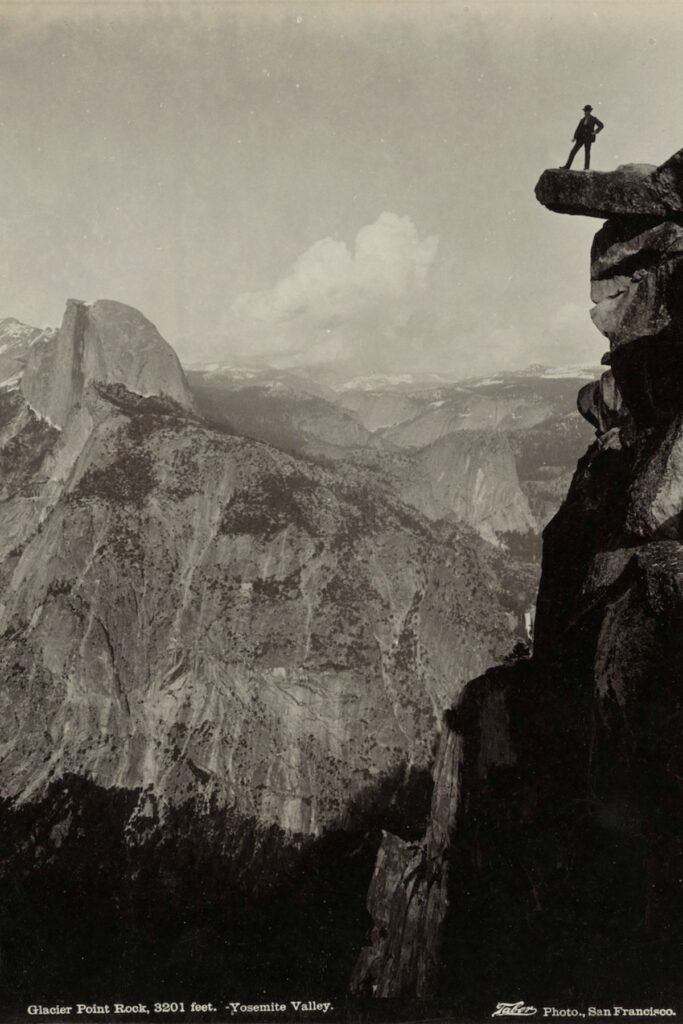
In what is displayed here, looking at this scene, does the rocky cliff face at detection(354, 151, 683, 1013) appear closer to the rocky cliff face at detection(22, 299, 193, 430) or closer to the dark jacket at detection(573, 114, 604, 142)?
the dark jacket at detection(573, 114, 604, 142)

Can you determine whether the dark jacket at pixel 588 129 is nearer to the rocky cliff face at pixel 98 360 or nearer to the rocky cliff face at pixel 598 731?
the rocky cliff face at pixel 598 731

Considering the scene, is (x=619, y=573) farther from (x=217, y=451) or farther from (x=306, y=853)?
(x=217, y=451)

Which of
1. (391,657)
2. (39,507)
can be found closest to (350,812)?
(391,657)

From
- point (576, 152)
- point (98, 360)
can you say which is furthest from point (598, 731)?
point (98, 360)
